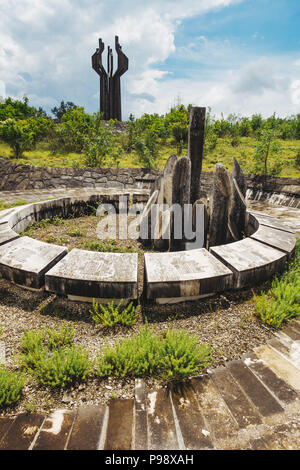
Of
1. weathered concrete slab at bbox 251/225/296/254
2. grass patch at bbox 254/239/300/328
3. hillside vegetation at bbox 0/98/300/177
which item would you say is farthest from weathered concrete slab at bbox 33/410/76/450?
hillside vegetation at bbox 0/98/300/177

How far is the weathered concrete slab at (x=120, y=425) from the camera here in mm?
1176

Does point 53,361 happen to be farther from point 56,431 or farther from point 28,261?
point 28,261

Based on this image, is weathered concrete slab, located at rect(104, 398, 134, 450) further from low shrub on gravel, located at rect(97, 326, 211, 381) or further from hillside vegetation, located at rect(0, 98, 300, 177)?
hillside vegetation, located at rect(0, 98, 300, 177)

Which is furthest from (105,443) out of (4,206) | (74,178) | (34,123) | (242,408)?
(34,123)

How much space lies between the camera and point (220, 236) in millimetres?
3549

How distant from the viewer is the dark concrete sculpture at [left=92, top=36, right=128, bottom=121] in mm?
25672

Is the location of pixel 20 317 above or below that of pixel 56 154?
below

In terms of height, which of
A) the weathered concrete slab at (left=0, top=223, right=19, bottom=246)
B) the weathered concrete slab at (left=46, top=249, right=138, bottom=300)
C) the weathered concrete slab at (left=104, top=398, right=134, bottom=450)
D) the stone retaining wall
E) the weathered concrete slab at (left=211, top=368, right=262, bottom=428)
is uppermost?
the stone retaining wall

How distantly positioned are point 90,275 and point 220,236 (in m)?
2.18

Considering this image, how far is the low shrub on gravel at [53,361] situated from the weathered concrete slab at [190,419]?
58 cm

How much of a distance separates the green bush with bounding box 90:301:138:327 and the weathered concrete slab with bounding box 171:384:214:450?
67 centimetres

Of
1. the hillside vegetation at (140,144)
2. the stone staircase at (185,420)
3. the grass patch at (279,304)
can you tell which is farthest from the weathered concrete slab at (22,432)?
the hillside vegetation at (140,144)

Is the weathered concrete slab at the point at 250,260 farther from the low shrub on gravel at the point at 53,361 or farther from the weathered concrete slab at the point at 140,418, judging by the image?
the low shrub on gravel at the point at 53,361
